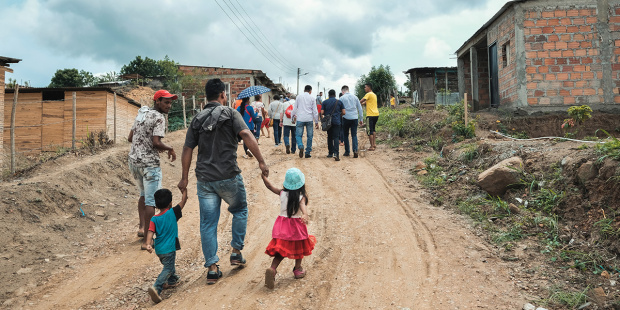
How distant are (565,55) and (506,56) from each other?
177cm

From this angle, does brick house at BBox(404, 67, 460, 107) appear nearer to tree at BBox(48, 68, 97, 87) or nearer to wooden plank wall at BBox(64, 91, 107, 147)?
wooden plank wall at BBox(64, 91, 107, 147)

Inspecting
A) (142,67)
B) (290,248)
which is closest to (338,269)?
(290,248)

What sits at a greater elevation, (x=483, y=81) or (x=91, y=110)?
(x=483, y=81)

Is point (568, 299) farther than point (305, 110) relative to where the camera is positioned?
No

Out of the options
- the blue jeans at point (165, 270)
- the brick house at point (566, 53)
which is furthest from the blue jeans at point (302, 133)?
the blue jeans at point (165, 270)

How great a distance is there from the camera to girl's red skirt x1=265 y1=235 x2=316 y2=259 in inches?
169

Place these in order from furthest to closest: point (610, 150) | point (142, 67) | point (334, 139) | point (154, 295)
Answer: point (142, 67) < point (334, 139) < point (610, 150) < point (154, 295)

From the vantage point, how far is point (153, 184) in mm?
5559

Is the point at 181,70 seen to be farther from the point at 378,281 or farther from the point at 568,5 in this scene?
the point at 378,281

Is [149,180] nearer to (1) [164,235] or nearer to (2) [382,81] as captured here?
(1) [164,235]

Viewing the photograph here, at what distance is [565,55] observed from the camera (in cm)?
1216

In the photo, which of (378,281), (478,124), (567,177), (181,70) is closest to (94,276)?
(378,281)

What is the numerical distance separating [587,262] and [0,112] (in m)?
13.4

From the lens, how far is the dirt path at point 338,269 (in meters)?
4.03
